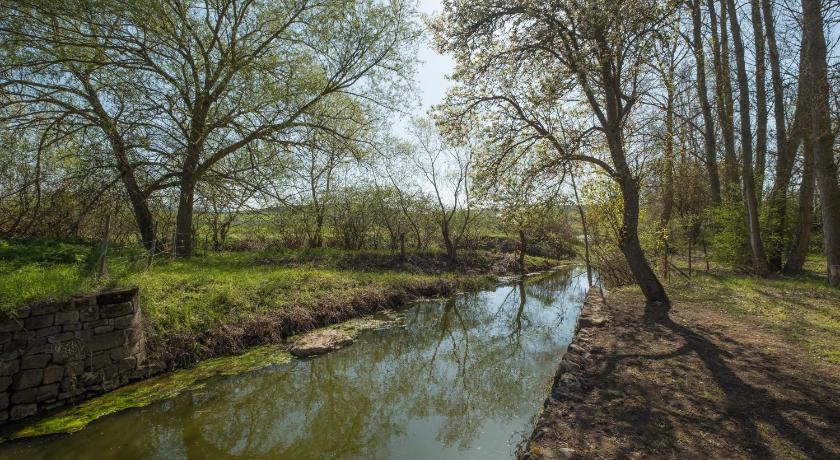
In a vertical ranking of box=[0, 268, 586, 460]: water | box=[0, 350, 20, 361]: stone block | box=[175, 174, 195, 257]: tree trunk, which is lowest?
box=[0, 268, 586, 460]: water

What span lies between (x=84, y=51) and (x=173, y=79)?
176 cm

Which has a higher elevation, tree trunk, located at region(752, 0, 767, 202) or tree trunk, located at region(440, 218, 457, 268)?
tree trunk, located at region(752, 0, 767, 202)

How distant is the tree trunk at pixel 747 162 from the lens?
1028cm

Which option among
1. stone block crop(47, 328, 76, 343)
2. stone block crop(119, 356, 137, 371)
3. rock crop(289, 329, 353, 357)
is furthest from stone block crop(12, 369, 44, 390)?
rock crop(289, 329, 353, 357)

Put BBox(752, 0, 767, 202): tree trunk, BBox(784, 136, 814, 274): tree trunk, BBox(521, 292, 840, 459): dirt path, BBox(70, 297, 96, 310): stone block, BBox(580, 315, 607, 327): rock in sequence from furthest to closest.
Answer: BBox(752, 0, 767, 202): tree trunk < BBox(784, 136, 814, 274): tree trunk < BBox(580, 315, 607, 327): rock < BBox(70, 297, 96, 310): stone block < BBox(521, 292, 840, 459): dirt path

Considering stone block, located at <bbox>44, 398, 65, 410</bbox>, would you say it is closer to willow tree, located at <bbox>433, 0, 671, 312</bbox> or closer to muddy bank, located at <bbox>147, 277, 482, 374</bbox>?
muddy bank, located at <bbox>147, 277, 482, 374</bbox>

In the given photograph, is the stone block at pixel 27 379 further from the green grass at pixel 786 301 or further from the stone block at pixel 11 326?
the green grass at pixel 786 301

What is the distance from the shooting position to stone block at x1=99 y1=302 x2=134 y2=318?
597 centimetres

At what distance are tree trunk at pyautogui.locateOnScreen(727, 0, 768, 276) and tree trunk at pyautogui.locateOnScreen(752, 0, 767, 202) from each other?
0.28 m

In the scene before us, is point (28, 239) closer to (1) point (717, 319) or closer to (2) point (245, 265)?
(2) point (245, 265)

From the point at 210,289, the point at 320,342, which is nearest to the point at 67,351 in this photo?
the point at 210,289

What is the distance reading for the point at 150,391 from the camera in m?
6.07

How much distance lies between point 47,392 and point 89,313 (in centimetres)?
109

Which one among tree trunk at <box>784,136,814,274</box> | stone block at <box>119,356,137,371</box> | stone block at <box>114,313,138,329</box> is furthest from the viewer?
tree trunk at <box>784,136,814,274</box>
